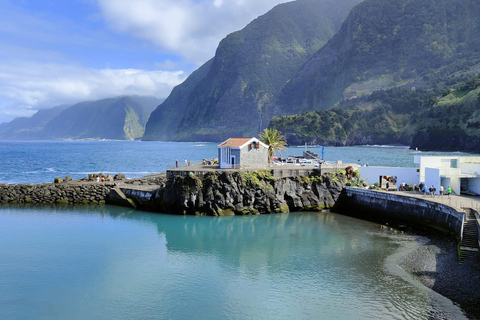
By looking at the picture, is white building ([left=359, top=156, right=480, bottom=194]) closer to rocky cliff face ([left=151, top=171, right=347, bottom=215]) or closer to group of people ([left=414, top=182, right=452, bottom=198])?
group of people ([left=414, top=182, right=452, bottom=198])

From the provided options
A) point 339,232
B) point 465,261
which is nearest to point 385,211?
point 339,232

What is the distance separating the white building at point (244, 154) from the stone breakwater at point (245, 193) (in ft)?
9.36

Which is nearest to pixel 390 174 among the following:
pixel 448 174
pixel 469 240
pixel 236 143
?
pixel 448 174

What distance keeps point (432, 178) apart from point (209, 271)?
24463 millimetres

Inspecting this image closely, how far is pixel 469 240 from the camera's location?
25609 millimetres

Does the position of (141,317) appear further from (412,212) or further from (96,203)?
(96,203)

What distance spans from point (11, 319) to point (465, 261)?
82.6 feet

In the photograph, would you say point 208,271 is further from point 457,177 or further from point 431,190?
point 457,177

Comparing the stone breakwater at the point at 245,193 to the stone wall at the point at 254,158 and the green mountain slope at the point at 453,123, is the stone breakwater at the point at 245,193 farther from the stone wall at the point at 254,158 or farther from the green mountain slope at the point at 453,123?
the green mountain slope at the point at 453,123

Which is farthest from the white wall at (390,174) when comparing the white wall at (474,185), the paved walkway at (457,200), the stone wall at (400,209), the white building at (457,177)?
the paved walkway at (457,200)

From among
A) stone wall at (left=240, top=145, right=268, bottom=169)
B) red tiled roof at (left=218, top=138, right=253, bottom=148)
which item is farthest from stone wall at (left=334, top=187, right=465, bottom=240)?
red tiled roof at (left=218, top=138, right=253, bottom=148)

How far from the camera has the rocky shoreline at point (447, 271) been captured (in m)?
20.2

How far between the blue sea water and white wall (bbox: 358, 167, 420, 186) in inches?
377

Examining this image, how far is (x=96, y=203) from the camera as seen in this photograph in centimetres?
4866
